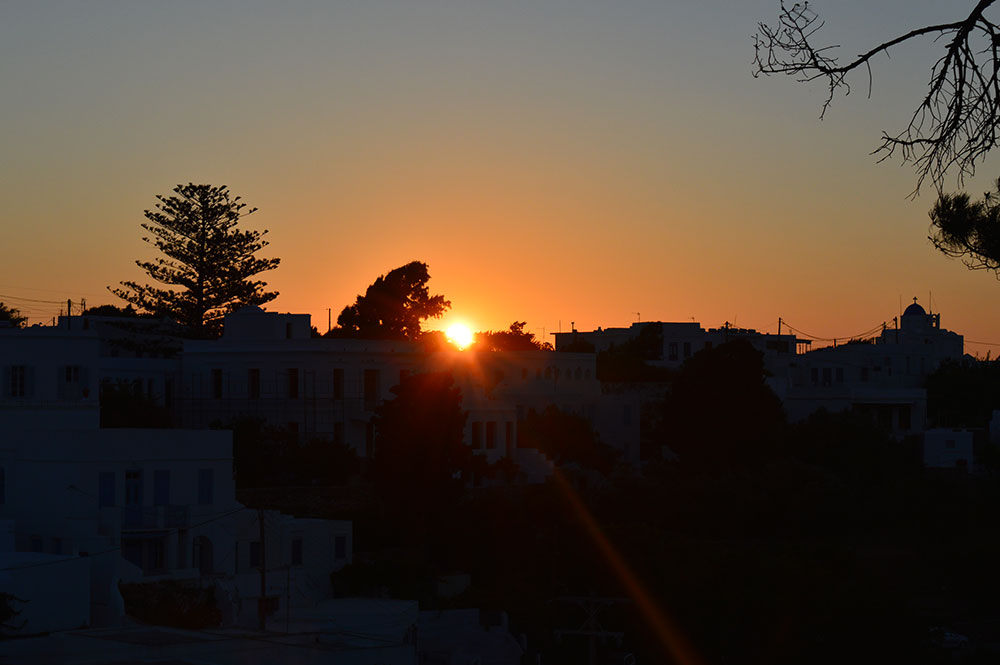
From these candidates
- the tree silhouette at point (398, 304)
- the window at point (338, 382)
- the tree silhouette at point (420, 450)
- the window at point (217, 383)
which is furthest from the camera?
the tree silhouette at point (398, 304)

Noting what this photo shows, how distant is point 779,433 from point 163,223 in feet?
93.3

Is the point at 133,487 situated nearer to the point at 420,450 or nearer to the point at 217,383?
the point at 420,450

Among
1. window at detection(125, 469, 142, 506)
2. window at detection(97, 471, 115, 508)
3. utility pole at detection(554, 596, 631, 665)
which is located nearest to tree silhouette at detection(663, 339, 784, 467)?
utility pole at detection(554, 596, 631, 665)

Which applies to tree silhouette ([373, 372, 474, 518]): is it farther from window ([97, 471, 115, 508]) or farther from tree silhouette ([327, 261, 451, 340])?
tree silhouette ([327, 261, 451, 340])

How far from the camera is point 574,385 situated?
58.6 metres

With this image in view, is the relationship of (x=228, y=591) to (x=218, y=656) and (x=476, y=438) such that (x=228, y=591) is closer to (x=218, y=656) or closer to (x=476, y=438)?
(x=218, y=656)

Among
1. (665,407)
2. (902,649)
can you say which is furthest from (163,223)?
(902,649)

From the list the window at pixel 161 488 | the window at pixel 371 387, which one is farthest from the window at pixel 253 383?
the window at pixel 161 488

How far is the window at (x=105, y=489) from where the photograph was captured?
33656 millimetres

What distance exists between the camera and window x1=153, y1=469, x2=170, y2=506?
34.7 metres

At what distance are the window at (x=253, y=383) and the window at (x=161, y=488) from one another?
1595 centimetres

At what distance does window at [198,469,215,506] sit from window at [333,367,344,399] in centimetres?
1542

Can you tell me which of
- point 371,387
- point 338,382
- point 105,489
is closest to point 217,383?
point 338,382

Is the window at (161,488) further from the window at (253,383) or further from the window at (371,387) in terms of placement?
the window at (371,387)
